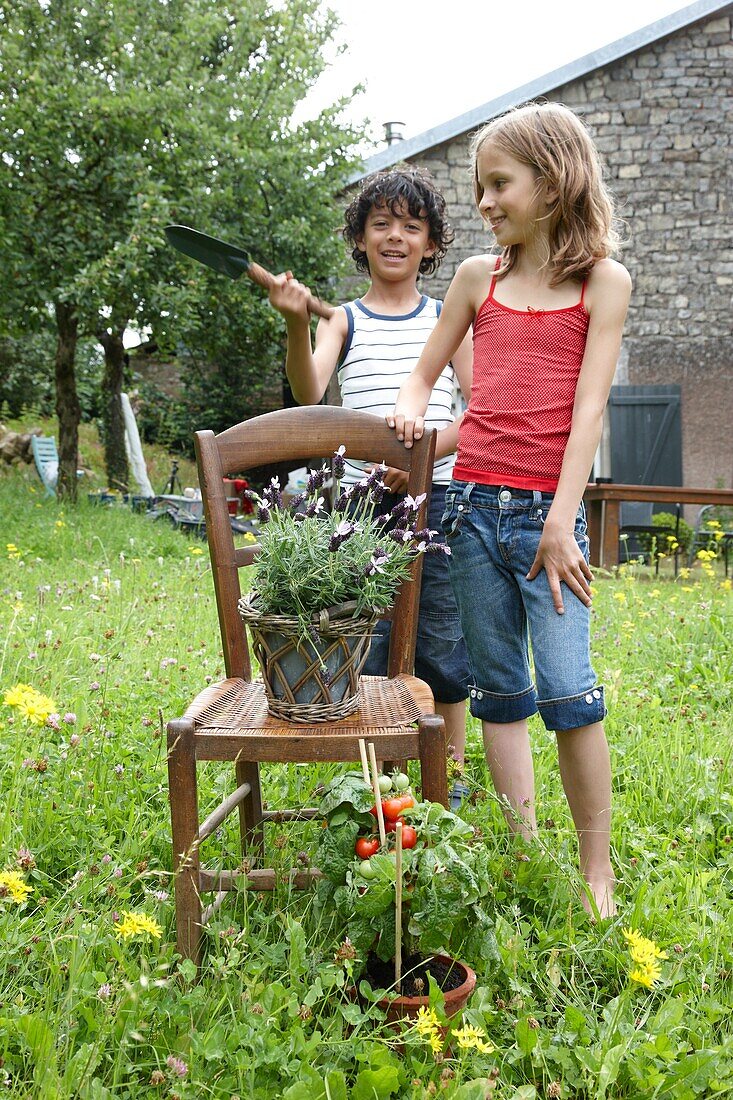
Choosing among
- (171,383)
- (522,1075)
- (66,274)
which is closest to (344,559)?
(522,1075)

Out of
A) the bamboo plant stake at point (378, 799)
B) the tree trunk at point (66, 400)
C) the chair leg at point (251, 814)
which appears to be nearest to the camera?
the bamboo plant stake at point (378, 799)

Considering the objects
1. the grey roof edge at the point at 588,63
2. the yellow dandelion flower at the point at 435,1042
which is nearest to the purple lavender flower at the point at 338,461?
the yellow dandelion flower at the point at 435,1042

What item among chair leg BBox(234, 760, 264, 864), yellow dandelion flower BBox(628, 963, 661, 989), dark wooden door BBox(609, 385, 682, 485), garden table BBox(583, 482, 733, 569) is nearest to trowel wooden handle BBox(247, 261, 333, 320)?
chair leg BBox(234, 760, 264, 864)

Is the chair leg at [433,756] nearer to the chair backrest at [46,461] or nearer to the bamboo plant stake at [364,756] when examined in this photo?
the bamboo plant stake at [364,756]

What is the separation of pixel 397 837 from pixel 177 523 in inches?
312

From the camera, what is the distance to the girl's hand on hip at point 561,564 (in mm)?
1926

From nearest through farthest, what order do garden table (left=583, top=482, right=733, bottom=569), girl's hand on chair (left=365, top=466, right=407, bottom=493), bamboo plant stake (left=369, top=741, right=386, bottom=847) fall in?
bamboo plant stake (left=369, top=741, right=386, bottom=847), girl's hand on chair (left=365, top=466, right=407, bottom=493), garden table (left=583, top=482, right=733, bottom=569)

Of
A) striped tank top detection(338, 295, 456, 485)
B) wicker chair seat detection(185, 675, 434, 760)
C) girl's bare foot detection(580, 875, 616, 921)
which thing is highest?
striped tank top detection(338, 295, 456, 485)

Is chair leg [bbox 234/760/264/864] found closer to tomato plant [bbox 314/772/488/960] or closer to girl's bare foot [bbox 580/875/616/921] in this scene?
tomato plant [bbox 314/772/488/960]

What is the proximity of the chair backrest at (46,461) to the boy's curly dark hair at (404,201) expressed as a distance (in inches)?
293

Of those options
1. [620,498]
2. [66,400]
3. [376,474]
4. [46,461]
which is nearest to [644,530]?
[620,498]

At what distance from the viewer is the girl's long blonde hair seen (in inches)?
76.8

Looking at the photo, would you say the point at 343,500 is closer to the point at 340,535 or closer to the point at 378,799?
the point at 340,535

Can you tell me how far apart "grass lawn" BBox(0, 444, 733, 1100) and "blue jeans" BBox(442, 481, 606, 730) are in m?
0.34
